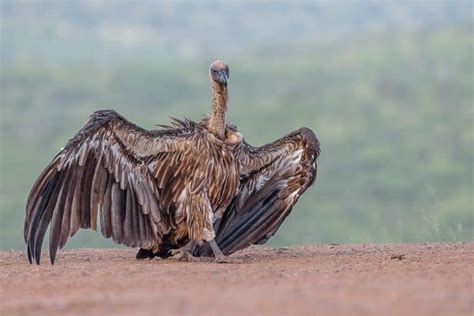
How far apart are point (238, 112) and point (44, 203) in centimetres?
2208

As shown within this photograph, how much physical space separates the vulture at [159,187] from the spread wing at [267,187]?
0.4 inches

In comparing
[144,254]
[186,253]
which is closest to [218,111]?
[186,253]

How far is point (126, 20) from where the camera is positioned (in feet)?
219

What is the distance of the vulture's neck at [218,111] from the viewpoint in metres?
11.8

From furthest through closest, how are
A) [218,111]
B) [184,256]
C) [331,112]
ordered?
1. [331,112]
2. [218,111]
3. [184,256]

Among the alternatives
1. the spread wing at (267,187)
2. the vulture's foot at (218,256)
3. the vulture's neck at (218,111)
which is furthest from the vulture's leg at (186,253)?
the vulture's neck at (218,111)

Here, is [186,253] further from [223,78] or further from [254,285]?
[254,285]

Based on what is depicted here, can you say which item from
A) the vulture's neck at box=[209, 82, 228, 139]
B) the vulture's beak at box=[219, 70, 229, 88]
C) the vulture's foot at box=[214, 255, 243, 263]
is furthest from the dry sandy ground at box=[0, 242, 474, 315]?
the vulture's beak at box=[219, 70, 229, 88]

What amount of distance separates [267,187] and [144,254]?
1.24 metres

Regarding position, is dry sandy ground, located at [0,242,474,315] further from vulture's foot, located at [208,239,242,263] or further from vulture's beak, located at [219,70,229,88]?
vulture's beak, located at [219,70,229,88]

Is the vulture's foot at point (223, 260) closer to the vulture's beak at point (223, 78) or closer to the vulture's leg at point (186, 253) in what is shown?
the vulture's leg at point (186, 253)

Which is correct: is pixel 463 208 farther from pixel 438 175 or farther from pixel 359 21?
pixel 359 21

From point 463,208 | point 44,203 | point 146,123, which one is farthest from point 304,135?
point 146,123

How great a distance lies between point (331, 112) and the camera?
109 ft
